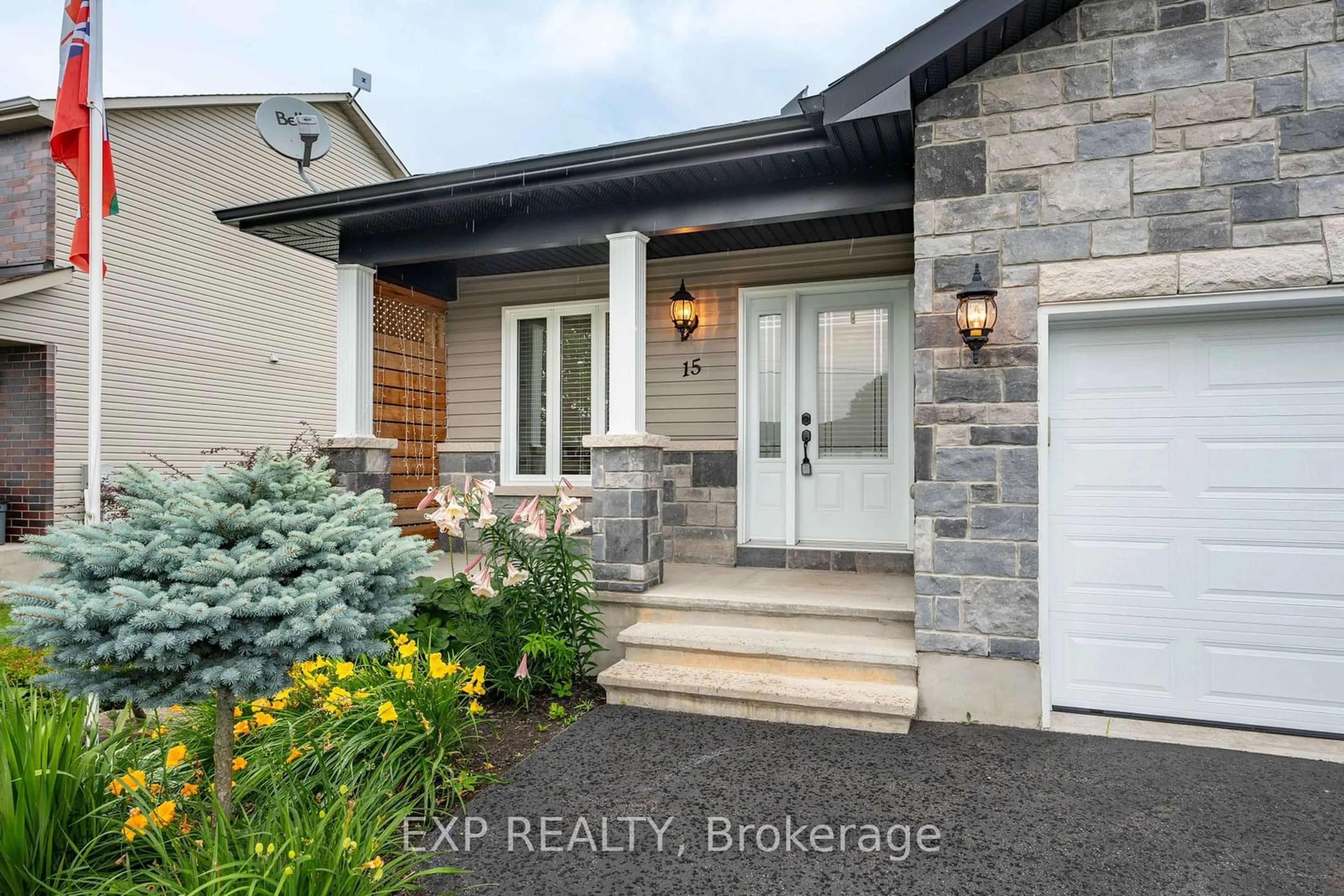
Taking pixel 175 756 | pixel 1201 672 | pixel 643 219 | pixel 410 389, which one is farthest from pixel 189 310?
pixel 1201 672

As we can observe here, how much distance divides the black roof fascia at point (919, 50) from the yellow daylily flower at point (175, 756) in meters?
3.54

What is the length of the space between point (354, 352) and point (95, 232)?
81.2 inches

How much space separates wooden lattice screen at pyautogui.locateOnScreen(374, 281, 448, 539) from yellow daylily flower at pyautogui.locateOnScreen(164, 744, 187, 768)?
3522 millimetres

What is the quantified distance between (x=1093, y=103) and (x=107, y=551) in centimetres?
417

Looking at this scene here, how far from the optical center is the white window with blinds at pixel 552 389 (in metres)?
6.01

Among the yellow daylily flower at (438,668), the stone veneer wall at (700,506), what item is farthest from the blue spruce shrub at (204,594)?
the stone veneer wall at (700,506)

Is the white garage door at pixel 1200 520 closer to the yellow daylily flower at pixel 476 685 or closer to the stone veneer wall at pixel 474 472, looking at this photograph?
the yellow daylily flower at pixel 476 685

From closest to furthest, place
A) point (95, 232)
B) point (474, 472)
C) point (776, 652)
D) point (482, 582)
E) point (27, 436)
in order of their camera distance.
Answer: point (95, 232)
point (482, 582)
point (776, 652)
point (474, 472)
point (27, 436)

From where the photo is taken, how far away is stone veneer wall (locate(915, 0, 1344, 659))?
10.2ft

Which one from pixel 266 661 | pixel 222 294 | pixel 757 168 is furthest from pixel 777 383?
pixel 222 294

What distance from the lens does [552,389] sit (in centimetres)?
614

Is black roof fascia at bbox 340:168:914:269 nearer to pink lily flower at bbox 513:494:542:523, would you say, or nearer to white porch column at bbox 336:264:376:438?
white porch column at bbox 336:264:376:438

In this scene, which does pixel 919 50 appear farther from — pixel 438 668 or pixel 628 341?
pixel 438 668

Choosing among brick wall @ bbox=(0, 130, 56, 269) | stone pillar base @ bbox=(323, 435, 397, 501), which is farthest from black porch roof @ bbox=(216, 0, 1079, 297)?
brick wall @ bbox=(0, 130, 56, 269)
